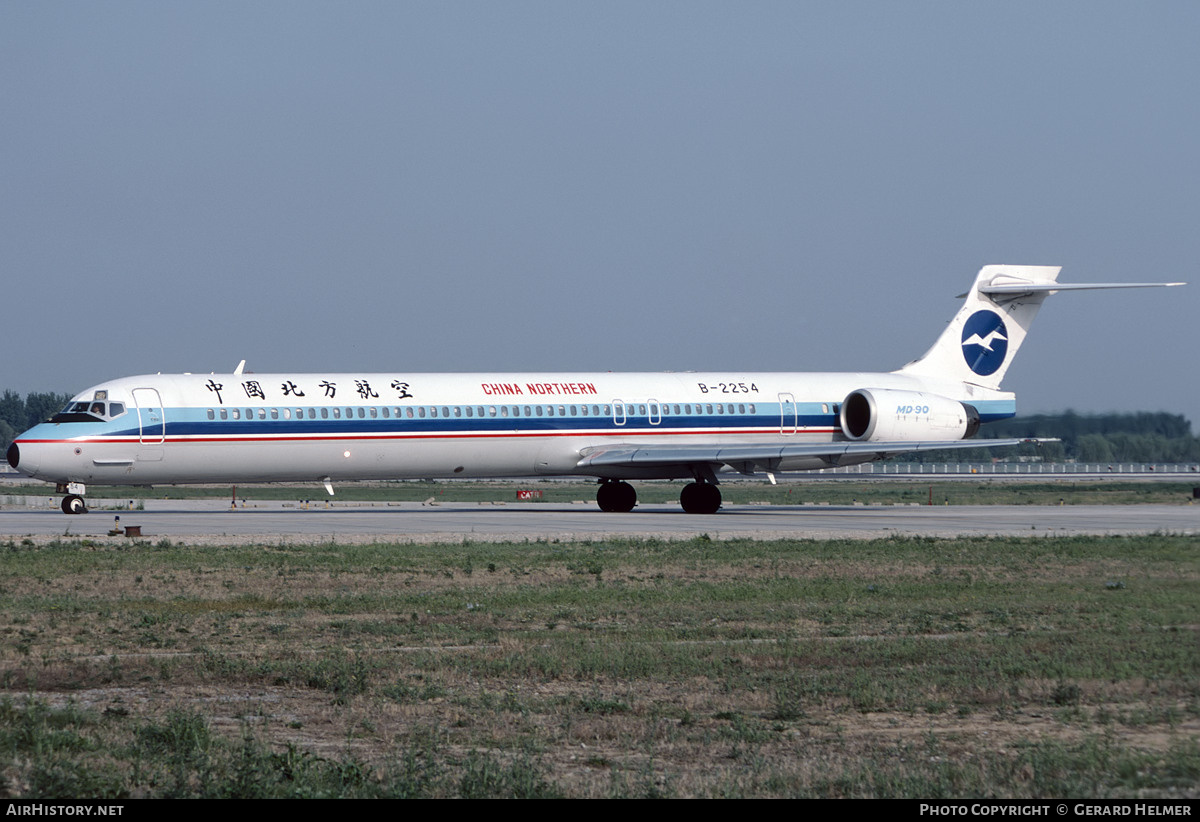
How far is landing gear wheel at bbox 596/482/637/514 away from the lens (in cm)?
4234

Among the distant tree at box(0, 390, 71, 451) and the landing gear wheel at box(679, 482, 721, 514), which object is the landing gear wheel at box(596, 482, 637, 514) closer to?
the landing gear wheel at box(679, 482, 721, 514)

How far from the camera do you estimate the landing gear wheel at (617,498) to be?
139ft

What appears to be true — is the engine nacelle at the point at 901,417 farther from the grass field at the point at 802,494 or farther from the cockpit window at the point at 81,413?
the cockpit window at the point at 81,413

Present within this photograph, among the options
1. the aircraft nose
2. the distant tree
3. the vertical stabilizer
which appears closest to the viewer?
the aircraft nose

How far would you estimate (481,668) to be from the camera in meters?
12.9

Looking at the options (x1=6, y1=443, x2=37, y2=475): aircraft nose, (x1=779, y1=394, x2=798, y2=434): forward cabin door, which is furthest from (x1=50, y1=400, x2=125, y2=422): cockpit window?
(x1=779, y1=394, x2=798, y2=434): forward cabin door

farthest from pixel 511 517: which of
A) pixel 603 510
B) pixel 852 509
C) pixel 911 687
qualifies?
pixel 911 687

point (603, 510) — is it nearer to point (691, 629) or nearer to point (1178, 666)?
point (691, 629)

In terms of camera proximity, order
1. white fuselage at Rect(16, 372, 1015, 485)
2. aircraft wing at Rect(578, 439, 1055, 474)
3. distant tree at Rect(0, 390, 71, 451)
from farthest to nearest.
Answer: distant tree at Rect(0, 390, 71, 451) < aircraft wing at Rect(578, 439, 1055, 474) < white fuselage at Rect(16, 372, 1015, 485)

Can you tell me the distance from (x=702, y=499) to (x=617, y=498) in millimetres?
2976

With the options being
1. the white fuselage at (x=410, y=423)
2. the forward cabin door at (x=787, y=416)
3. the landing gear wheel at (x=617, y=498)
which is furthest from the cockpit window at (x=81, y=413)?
the forward cabin door at (x=787, y=416)

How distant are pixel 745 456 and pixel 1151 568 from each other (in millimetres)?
24124

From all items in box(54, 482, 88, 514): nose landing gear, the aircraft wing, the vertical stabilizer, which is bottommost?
box(54, 482, 88, 514): nose landing gear

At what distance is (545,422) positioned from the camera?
39438 millimetres
